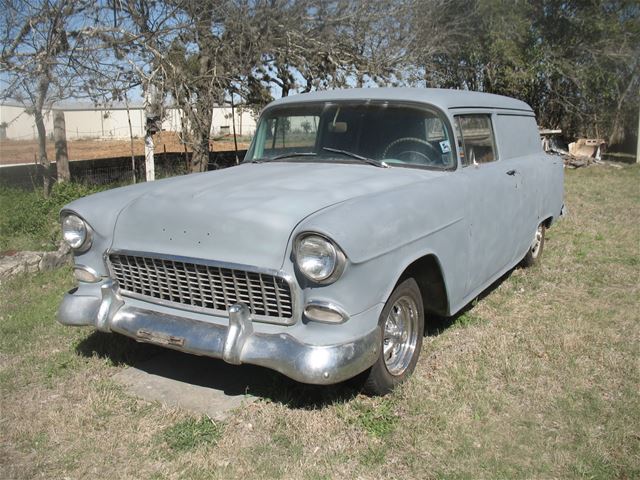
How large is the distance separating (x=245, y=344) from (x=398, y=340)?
0.99 meters

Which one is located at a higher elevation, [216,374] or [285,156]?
[285,156]

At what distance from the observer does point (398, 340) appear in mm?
3273

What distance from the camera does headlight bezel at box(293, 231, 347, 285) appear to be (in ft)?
8.37

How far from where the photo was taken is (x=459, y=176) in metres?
3.69

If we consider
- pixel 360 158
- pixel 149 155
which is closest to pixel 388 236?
pixel 360 158

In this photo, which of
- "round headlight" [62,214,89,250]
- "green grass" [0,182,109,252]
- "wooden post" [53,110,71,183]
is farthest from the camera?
"wooden post" [53,110,71,183]

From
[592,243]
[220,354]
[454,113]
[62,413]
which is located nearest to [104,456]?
[62,413]

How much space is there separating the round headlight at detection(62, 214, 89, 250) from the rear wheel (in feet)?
13.2

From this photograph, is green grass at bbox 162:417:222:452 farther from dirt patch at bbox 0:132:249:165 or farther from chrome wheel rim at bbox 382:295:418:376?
dirt patch at bbox 0:132:249:165

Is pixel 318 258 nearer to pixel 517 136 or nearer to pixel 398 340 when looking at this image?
pixel 398 340

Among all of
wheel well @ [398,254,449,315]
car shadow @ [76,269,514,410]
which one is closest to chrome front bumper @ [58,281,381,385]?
car shadow @ [76,269,514,410]

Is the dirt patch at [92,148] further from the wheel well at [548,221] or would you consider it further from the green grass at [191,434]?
the green grass at [191,434]

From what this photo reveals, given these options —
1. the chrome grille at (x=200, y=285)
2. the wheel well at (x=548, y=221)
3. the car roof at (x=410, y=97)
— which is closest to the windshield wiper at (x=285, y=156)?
the car roof at (x=410, y=97)

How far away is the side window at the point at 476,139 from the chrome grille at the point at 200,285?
5.98 ft
